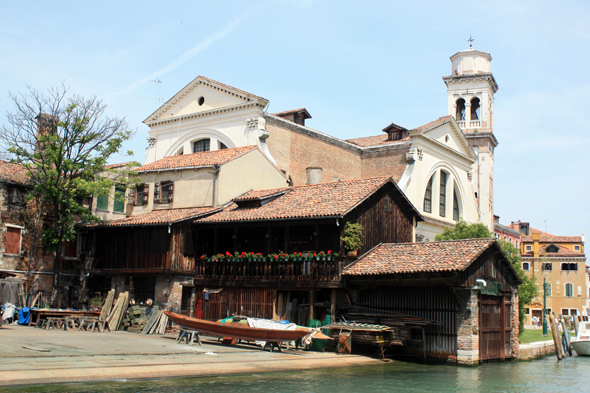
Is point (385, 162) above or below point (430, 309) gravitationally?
above

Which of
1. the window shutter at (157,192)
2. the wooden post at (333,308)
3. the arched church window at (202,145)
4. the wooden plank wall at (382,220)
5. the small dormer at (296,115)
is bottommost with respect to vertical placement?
the wooden post at (333,308)

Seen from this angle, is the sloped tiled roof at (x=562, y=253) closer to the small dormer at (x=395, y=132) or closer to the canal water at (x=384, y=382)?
the small dormer at (x=395, y=132)

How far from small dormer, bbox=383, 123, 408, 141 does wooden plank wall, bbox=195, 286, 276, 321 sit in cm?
2145

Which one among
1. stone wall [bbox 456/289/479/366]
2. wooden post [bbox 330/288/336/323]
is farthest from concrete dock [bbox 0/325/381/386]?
stone wall [bbox 456/289/479/366]

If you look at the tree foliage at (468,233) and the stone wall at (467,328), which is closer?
the stone wall at (467,328)

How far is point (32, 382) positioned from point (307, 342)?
1014 cm

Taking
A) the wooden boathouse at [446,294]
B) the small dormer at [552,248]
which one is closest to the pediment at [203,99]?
the wooden boathouse at [446,294]

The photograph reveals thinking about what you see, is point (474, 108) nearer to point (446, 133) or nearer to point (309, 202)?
point (446, 133)

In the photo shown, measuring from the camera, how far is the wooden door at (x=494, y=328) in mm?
21297

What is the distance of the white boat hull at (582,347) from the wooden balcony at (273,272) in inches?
613

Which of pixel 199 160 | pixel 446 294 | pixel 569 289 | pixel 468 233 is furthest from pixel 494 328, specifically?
pixel 569 289

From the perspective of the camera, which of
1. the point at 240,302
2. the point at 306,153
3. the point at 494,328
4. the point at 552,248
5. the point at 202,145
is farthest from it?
the point at 552,248

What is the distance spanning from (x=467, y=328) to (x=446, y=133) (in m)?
25.3

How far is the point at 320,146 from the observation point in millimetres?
39781
